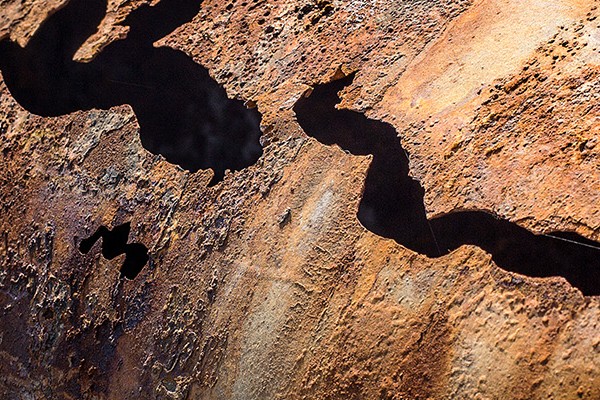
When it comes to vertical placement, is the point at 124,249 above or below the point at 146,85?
below

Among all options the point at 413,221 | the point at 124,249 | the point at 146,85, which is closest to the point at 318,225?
the point at 413,221

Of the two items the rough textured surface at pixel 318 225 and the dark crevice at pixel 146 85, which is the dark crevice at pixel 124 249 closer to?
the rough textured surface at pixel 318 225

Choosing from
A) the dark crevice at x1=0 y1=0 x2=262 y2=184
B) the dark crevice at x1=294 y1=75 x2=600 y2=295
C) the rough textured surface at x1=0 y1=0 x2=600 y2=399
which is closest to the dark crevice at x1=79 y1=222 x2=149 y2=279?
the rough textured surface at x1=0 y1=0 x2=600 y2=399

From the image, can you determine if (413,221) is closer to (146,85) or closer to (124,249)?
(124,249)

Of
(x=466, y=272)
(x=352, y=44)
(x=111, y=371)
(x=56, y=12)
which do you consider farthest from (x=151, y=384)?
(x=56, y=12)

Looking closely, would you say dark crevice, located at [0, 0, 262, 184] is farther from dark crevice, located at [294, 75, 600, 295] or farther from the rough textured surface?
dark crevice, located at [294, 75, 600, 295]

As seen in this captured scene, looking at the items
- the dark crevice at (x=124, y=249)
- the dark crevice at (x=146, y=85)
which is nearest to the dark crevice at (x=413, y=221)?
the dark crevice at (x=146, y=85)

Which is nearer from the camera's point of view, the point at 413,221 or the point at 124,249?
the point at 413,221

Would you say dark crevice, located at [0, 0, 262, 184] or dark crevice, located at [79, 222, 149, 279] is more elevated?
dark crevice, located at [0, 0, 262, 184]
